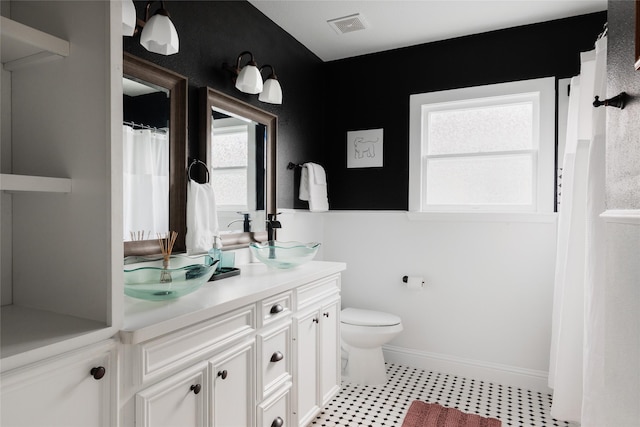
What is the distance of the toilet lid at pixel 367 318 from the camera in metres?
2.70

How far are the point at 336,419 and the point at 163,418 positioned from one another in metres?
1.37

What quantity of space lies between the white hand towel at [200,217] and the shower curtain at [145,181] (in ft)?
0.38

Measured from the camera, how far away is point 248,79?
2.17 meters

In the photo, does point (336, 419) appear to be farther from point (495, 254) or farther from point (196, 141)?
point (196, 141)

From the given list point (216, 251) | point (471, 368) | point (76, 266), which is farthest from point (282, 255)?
point (471, 368)

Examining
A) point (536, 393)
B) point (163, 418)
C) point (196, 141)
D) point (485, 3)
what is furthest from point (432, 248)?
point (163, 418)

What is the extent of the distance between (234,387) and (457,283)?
79.5 inches

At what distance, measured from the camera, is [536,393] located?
2656 mm

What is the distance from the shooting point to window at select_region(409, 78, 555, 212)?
2.71 metres

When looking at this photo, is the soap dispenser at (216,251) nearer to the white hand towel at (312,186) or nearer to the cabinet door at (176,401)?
the cabinet door at (176,401)

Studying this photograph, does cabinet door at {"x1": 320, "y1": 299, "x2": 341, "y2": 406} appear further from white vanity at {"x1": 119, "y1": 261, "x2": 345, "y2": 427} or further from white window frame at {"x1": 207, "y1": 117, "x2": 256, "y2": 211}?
white window frame at {"x1": 207, "y1": 117, "x2": 256, "y2": 211}

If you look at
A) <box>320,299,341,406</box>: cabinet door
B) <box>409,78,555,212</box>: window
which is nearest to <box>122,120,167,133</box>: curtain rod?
<box>320,299,341,406</box>: cabinet door

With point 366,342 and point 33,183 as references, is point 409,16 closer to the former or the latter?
point 366,342

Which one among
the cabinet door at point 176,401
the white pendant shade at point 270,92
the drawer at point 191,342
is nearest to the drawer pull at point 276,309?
the drawer at point 191,342
